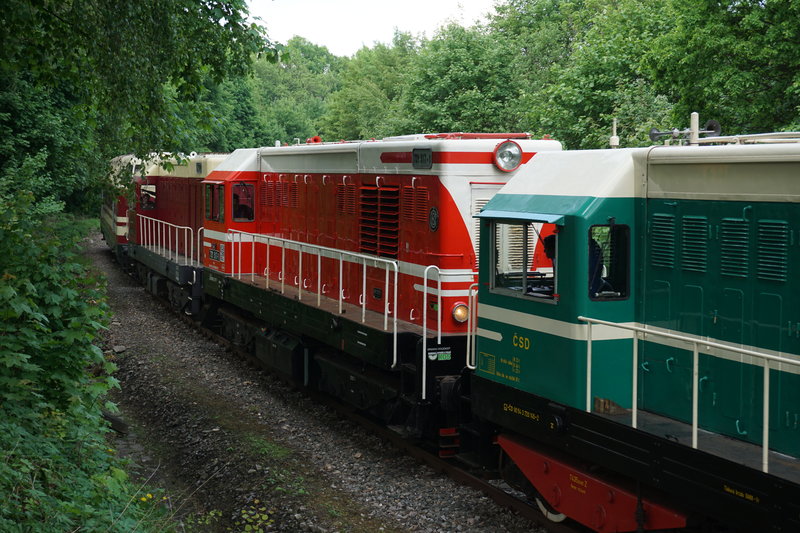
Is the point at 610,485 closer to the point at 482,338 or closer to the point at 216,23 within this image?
the point at 482,338

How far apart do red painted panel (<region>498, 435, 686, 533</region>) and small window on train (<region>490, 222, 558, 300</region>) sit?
1.45 metres

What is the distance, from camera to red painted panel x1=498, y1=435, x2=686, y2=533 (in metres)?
6.23

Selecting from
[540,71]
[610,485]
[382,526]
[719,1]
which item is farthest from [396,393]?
[540,71]

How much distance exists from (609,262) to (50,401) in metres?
5.69

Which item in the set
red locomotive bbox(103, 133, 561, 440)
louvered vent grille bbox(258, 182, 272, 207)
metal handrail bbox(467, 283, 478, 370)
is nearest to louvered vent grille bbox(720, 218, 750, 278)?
metal handrail bbox(467, 283, 478, 370)

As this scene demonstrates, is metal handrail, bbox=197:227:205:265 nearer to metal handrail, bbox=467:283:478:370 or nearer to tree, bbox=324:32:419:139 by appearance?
metal handrail, bbox=467:283:478:370

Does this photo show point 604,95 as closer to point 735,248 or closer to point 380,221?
point 380,221

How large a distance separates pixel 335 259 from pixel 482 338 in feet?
16.8

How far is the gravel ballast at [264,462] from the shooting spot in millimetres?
8281

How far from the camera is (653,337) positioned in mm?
6805

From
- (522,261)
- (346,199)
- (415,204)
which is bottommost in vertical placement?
(522,261)

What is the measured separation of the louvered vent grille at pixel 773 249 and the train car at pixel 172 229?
13.4 metres

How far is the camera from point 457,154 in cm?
971

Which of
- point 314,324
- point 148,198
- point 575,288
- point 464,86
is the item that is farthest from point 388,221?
point 464,86
